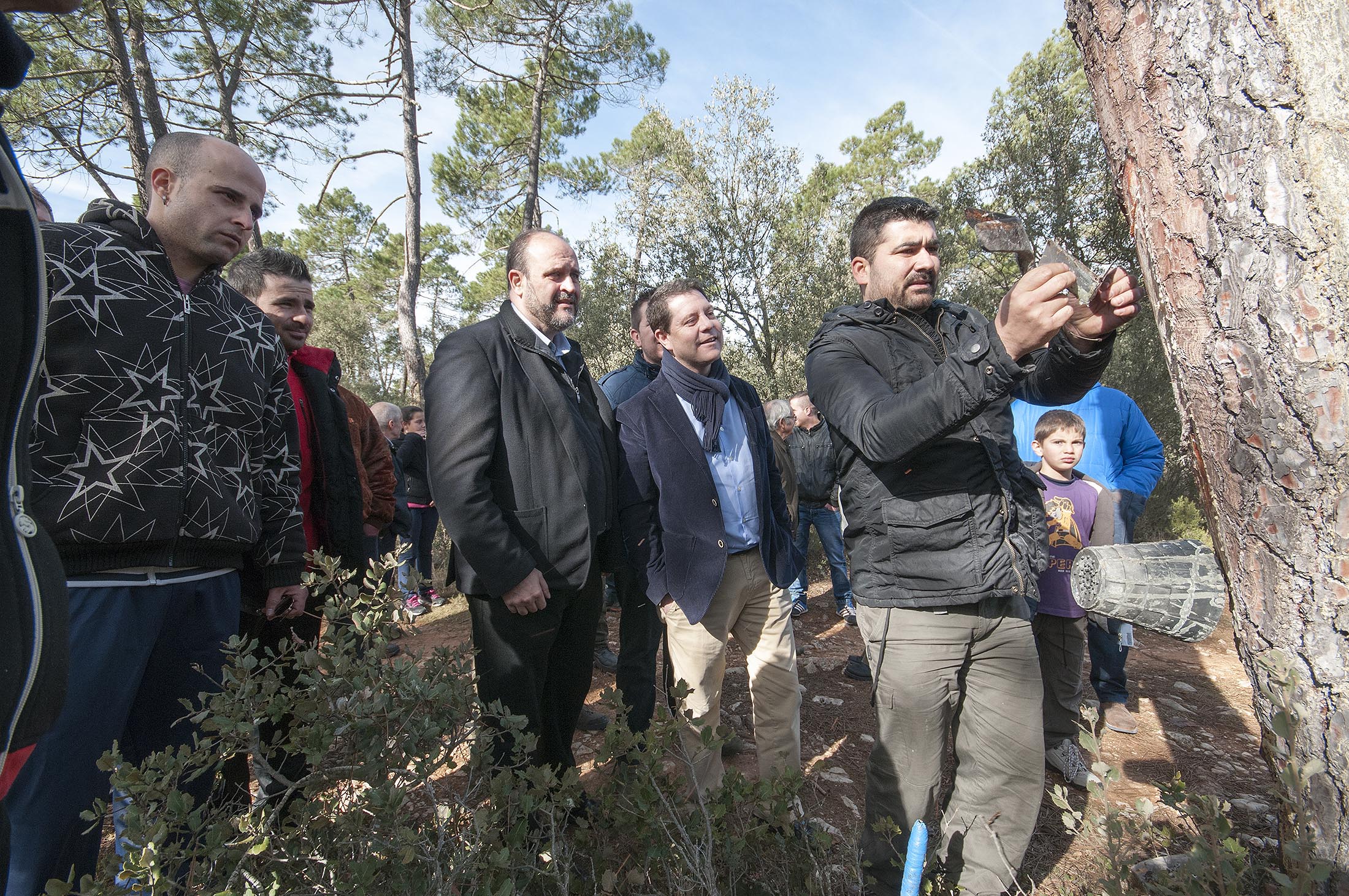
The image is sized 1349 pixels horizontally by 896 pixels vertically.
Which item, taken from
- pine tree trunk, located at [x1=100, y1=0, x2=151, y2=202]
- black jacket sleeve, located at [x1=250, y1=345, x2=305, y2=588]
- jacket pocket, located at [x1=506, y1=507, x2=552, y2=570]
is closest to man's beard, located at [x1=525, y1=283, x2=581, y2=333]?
jacket pocket, located at [x1=506, y1=507, x2=552, y2=570]

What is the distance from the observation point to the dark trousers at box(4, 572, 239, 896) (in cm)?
158

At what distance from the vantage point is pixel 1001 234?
5.34 ft

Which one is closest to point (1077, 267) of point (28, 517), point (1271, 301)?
point (1271, 301)

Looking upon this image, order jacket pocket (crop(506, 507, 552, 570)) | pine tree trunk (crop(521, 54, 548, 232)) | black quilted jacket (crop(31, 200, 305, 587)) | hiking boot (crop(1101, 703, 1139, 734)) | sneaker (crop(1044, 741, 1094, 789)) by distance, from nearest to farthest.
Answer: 1. black quilted jacket (crop(31, 200, 305, 587))
2. jacket pocket (crop(506, 507, 552, 570))
3. sneaker (crop(1044, 741, 1094, 789))
4. hiking boot (crop(1101, 703, 1139, 734))
5. pine tree trunk (crop(521, 54, 548, 232))

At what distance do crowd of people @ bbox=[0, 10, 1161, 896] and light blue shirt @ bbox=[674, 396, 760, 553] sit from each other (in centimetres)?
1

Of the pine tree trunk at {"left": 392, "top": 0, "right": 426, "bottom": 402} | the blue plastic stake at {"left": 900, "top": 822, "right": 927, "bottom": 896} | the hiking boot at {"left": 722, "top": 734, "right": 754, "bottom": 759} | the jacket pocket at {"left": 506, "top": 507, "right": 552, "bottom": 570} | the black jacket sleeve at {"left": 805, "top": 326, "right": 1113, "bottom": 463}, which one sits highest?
the pine tree trunk at {"left": 392, "top": 0, "right": 426, "bottom": 402}

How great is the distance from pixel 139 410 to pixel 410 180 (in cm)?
955

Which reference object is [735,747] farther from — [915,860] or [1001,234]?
[1001,234]

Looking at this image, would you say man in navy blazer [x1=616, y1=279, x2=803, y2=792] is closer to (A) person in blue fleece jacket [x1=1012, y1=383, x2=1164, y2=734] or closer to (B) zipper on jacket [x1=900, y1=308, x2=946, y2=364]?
(B) zipper on jacket [x1=900, y1=308, x2=946, y2=364]

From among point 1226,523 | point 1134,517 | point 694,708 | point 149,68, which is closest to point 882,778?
point 694,708

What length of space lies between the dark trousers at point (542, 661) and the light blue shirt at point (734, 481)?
0.59 metres

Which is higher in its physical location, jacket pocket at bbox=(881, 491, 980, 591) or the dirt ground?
jacket pocket at bbox=(881, 491, 980, 591)

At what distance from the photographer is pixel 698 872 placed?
1.61 meters

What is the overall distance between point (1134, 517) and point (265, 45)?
1267 centimetres
